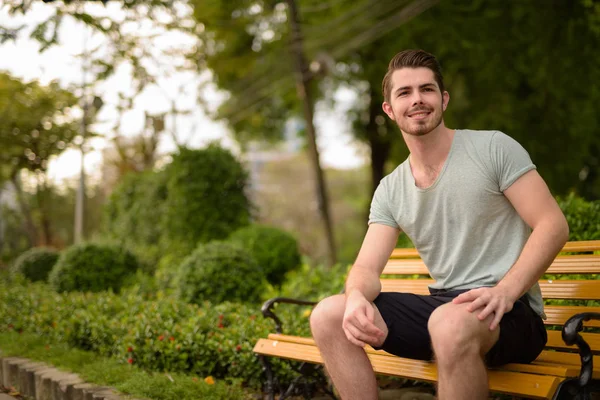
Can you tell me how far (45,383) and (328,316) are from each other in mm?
2513

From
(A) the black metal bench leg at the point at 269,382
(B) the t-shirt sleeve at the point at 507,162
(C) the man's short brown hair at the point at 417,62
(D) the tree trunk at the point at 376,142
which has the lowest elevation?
(A) the black metal bench leg at the point at 269,382

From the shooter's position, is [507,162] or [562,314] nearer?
[507,162]

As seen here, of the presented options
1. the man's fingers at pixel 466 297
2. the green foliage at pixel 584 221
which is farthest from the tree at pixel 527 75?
the man's fingers at pixel 466 297

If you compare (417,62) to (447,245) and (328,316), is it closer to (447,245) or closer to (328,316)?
(447,245)

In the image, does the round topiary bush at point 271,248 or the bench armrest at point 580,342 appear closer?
the bench armrest at point 580,342

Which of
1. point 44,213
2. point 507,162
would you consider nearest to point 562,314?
point 507,162

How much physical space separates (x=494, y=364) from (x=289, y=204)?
20.3 m

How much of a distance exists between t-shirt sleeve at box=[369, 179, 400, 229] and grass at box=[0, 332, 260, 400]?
1.54 meters

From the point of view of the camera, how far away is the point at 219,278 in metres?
6.36

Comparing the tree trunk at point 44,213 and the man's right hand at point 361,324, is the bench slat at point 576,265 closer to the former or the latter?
the man's right hand at point 361,324

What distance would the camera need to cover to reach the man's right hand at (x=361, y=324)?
2.53 meters

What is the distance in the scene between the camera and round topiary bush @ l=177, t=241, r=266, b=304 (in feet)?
20.8

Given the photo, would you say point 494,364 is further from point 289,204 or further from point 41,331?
point 289,204

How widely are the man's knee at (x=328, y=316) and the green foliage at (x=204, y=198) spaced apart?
6670 mm
